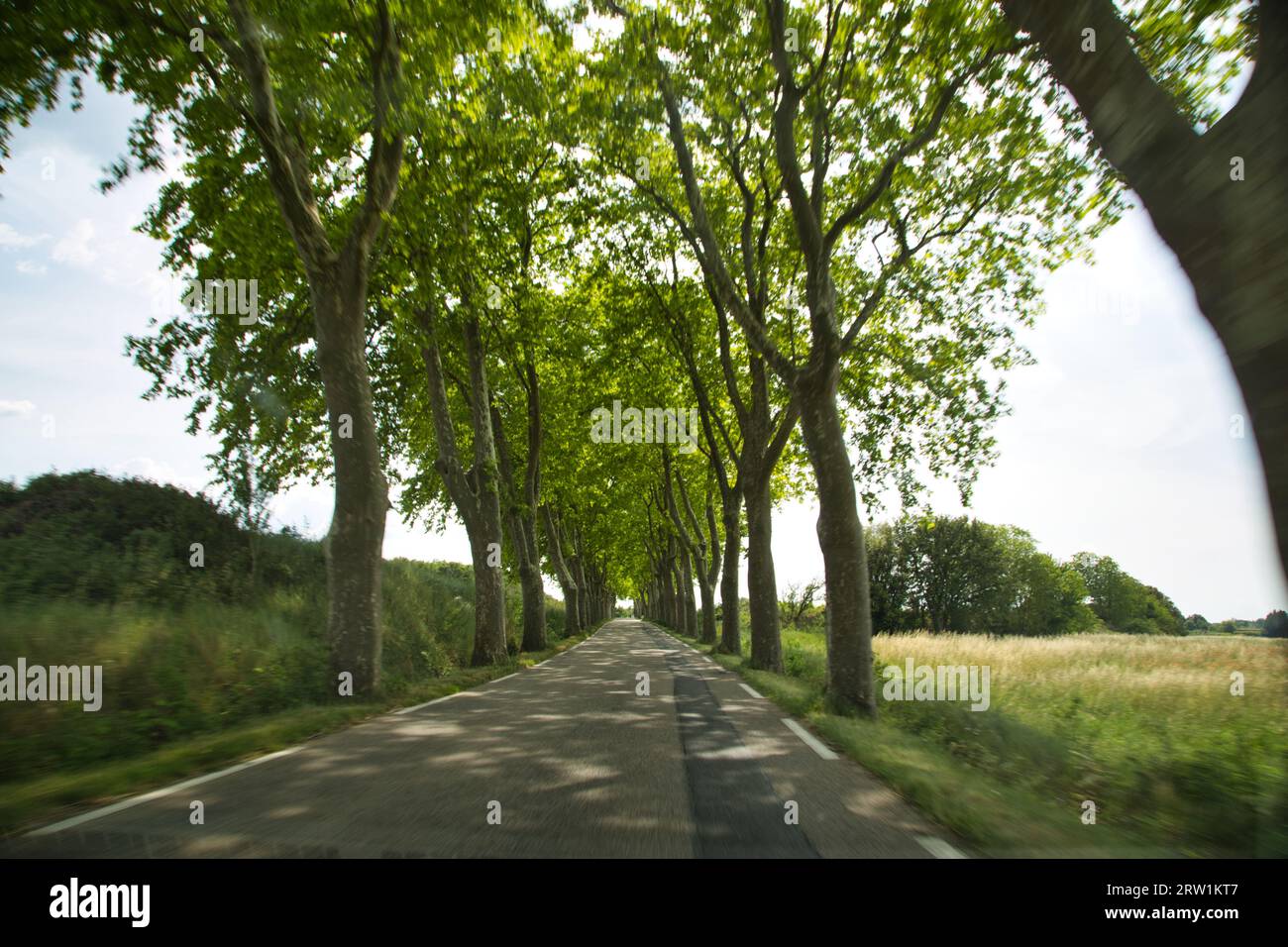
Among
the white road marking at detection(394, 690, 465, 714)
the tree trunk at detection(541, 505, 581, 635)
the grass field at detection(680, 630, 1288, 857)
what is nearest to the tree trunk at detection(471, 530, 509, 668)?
the white road marking at detection(394, 690, 465, 714)

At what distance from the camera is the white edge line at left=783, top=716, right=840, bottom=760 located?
691 cm

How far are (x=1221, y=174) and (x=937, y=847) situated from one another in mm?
3957

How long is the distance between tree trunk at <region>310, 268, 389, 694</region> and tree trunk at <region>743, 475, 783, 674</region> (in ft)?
30.5

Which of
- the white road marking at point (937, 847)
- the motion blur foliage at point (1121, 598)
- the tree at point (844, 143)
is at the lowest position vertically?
the motion blur foliage at point (1121, 598)

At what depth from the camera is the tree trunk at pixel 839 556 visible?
10.2 meters

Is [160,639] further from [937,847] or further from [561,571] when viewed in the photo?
[561,571]

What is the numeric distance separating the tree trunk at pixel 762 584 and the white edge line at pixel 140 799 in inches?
481

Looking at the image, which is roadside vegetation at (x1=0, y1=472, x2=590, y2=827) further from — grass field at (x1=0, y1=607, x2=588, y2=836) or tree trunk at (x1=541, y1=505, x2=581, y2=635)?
tree trunk at (x1=541, y1=505, x2=581, y2=635)

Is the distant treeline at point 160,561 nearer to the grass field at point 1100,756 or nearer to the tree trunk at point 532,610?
the tree trunk at point 532,610

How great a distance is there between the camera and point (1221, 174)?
12.4 feet

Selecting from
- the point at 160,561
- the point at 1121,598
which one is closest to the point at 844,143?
the point at 160,561

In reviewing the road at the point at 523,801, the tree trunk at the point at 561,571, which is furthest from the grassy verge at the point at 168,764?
the tree trunk at the point at 561,571
